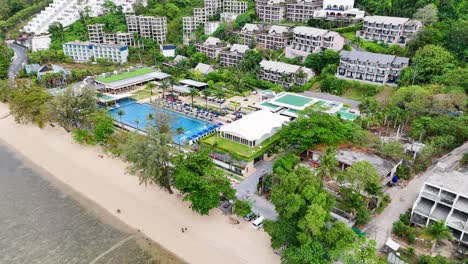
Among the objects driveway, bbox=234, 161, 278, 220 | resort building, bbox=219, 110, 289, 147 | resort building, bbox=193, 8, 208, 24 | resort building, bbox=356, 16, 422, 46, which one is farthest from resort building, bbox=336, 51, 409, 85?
resort building, bbox=193, 8, 208, 24

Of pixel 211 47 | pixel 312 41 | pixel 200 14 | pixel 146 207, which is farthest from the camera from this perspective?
pixel 200 14

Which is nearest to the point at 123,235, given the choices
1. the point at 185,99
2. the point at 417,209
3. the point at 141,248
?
the point at 141,248

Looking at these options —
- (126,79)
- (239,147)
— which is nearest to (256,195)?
(239,147)

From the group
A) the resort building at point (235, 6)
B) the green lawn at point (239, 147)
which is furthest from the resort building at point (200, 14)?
the green lawn at point (239, 147)

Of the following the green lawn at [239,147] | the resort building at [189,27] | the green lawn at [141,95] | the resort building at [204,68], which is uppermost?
the resort building at [189,27]

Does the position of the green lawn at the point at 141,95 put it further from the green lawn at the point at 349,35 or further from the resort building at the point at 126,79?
the green lawn at the point at 349,35

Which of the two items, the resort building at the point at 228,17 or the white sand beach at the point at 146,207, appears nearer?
the white sand beach at the point at 146,207

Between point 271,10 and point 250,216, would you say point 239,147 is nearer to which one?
point 250,216
